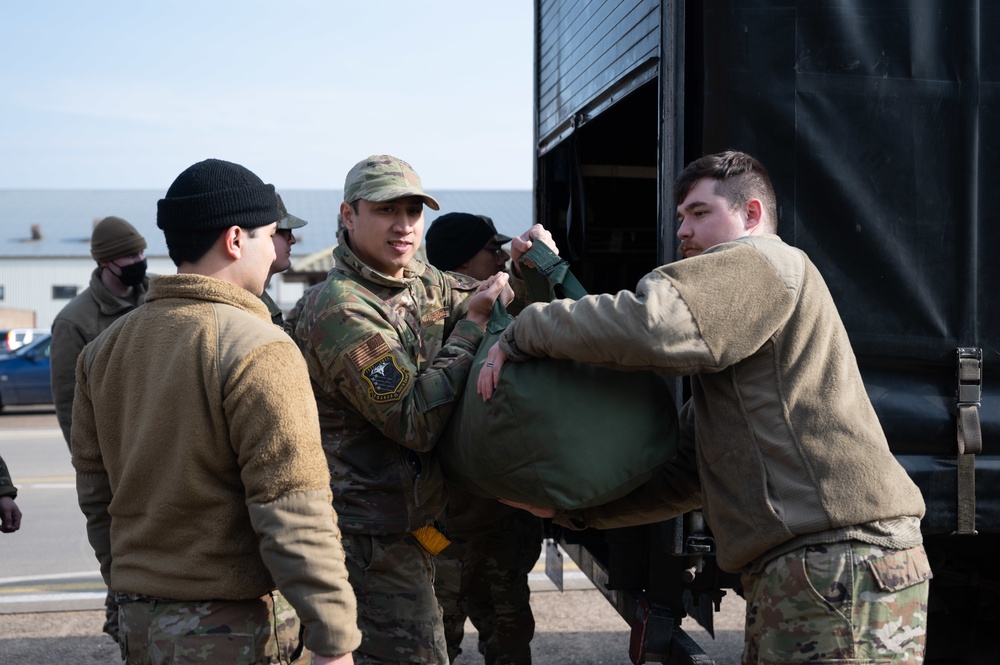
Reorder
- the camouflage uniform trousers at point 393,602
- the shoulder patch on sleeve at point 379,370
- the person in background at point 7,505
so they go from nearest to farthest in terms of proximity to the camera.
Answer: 1. the shoulder patch on sleeve at point 379,370
2. the camouflage uniform trousers at point 393,602
3. the person in background at point 7,505

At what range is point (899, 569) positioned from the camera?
2244 mm

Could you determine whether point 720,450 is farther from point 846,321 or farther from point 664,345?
point 846,321

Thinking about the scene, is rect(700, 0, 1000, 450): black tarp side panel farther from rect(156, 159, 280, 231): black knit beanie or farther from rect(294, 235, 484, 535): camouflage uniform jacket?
rect(156, 159, 280, 231): black knit beanie

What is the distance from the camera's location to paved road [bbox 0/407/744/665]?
4727 mm

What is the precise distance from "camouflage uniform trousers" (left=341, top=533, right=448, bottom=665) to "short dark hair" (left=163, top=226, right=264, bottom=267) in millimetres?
1053

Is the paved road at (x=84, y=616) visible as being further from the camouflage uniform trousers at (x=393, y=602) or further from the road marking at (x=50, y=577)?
the camouflage uniform trousers at (x=393, y=602)

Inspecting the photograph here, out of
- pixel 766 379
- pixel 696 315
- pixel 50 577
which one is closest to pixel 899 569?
pixel 766 379

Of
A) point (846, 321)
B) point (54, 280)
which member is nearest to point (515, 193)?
point (54, 280)

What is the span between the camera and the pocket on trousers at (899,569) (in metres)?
2.21

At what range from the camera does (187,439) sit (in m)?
2.01

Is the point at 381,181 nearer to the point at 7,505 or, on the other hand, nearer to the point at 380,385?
the point at 380,385

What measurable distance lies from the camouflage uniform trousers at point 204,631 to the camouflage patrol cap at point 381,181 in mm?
1261

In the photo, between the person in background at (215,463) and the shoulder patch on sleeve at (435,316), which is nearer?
the person in background at (215,463)

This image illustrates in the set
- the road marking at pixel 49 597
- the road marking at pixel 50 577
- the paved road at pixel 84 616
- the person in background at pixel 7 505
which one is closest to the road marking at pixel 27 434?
the paved road at pixel 84 616
